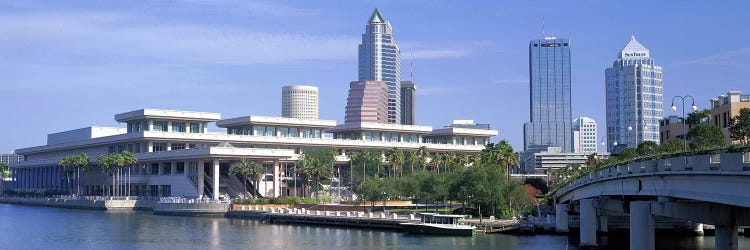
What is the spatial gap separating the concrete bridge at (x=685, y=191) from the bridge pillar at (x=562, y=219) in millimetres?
22999

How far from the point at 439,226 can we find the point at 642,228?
43.5m

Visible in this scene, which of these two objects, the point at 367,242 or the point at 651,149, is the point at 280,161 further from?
the point at 367,242

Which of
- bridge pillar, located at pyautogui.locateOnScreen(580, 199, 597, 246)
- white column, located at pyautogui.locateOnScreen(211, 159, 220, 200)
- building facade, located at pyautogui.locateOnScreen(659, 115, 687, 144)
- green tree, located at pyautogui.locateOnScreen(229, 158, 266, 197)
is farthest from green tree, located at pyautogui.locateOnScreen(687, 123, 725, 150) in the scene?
white column, located at pyautogui.locateOnScreen(211, 159, 220, 200)

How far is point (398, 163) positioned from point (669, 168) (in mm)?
121452

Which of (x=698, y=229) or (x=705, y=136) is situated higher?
(x=705, y=136)

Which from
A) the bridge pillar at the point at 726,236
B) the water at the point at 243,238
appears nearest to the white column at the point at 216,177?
the water at the point at 243,238

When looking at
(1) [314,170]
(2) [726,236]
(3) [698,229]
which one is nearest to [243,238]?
(3) [698,229]

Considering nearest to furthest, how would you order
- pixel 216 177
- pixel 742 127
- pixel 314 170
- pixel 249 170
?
pixel 742 127, pixel 314 170, pixel 249 170, pixel 216 177

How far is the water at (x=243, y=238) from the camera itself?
289 ft

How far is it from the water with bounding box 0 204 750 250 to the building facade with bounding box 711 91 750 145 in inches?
1431

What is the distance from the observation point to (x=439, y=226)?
99.7 m

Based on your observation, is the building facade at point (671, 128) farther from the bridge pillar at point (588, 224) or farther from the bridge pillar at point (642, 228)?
the bridge pillar at point (642, 228)

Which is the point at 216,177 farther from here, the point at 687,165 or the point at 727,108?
the point at 687,165

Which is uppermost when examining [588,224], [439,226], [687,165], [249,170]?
[687,165]
